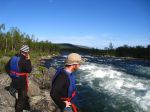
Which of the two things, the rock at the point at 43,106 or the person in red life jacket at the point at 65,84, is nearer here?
the person in red life jacket at the point at 65,84

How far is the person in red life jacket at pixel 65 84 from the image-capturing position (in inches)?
167

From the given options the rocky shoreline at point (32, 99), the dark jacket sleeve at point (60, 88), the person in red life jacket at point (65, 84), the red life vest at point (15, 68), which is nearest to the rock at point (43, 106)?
the rocky shoreline at point (32, 99)

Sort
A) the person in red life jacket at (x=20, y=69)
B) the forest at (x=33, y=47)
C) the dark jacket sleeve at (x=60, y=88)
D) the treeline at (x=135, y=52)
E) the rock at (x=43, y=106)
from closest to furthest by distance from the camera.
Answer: the dark jacket sleeve at (x=60, y=88)
the person in red life jacket at (x=20, y=69)
the rock at (x=43, y=106)
the forest at (x=33, y=47)
the treeline at (x=135, y=52)

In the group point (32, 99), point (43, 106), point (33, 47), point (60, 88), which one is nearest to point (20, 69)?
point (60, 88)

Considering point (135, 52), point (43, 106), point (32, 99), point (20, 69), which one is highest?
point (20, 69)

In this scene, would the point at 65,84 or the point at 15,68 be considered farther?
the point at 15,68

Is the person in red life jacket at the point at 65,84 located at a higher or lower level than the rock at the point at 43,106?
higher

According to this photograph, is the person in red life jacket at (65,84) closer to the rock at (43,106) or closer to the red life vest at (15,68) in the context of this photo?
the red life vest at (15,68)

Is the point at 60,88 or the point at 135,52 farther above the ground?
the point at 60,88

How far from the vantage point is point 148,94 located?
21453 millimetres

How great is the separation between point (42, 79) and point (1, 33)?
60.1 metres

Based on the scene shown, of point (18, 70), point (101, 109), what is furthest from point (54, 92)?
point (101, 109)

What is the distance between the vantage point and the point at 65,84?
168 inches

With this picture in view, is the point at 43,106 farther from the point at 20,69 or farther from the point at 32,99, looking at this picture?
the point at 20,69
